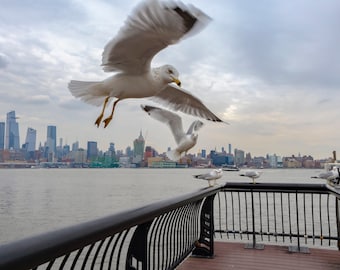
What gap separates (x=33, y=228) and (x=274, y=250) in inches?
565

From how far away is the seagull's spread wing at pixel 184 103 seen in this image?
10.5 feet

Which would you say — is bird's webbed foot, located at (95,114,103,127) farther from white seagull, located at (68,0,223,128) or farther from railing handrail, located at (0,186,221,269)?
railing handrail, located at (0,186,221,269)

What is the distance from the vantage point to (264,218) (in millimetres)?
18234

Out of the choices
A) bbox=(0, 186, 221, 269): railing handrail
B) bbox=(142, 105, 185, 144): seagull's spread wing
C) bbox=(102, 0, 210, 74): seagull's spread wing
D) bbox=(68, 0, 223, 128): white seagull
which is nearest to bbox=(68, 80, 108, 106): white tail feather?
bbox=(68, 0, 223, 128): white seagull

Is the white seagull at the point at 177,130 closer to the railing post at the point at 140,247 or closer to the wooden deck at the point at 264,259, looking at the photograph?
the wooden deck at the point at 264,259

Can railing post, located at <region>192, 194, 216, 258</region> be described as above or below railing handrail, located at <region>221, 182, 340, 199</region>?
below

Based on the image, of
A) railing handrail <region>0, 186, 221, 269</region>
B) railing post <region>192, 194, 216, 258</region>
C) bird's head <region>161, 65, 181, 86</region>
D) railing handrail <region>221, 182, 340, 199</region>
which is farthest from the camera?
railing handrail <region>221, 182, 340, 199</region>

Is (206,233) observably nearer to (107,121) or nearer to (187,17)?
(107,121)

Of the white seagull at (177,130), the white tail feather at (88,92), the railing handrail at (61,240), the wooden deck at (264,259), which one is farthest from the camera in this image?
the white seagull at (177,130)

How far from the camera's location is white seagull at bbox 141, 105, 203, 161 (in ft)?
15.2

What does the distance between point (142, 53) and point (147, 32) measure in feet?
0.83

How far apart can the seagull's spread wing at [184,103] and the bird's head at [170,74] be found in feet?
2.47

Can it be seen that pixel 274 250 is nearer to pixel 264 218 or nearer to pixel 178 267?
pixel 178 267

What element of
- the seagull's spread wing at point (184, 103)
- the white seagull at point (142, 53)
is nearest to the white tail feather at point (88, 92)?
the white seagull at point (142, 53)
